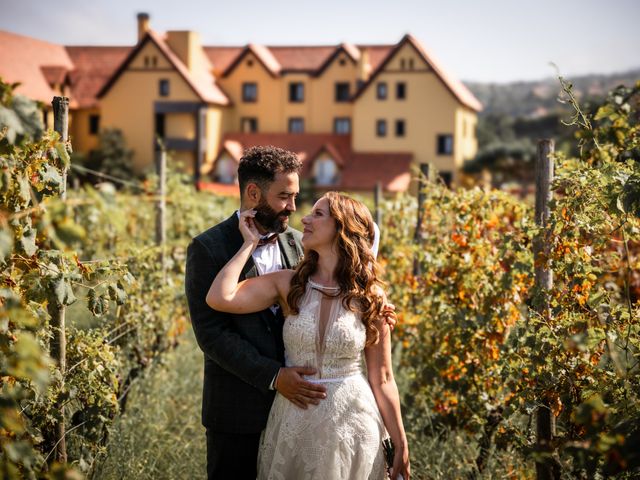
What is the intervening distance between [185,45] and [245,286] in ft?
119

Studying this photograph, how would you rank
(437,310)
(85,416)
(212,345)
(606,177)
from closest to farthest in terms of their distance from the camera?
(606,177)
(212,345)
(85,416)
(437,310)

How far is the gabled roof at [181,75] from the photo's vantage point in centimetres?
3709

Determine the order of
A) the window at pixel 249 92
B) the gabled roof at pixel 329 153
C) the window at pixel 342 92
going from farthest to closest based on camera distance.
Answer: the window at pixel 249 92 < the window at pixel 342 92 < the gabled roof at pixel 329 153

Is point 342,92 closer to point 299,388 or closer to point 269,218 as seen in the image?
point 269,218

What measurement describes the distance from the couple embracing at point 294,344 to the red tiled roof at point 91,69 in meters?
37.1

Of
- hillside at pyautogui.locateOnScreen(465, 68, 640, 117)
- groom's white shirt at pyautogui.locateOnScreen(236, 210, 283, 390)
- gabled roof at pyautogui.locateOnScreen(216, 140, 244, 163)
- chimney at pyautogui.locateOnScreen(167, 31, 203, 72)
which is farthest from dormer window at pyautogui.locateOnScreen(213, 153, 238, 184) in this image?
hillside at pyautogui.locateOnScreen(465, 68, 640, 117)

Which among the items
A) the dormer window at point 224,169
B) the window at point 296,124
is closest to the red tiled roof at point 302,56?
the window at point 296,124

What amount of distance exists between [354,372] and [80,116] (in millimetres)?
38711

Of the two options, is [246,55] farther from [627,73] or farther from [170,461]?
[627,73]

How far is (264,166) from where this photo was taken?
370cm

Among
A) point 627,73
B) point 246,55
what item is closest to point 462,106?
point 246,55

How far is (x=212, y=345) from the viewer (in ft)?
11.6

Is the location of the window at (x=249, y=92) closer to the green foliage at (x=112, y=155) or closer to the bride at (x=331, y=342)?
the green foliage at (x=112, y=155)

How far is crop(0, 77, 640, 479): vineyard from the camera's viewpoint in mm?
2361
